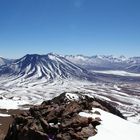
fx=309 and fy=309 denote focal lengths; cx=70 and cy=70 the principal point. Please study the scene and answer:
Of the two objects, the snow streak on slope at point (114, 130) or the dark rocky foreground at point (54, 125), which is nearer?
the snow streak on slope at point (114, 130)

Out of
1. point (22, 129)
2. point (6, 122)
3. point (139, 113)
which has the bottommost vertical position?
point (139, 113)

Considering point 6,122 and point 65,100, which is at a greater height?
point 65,100

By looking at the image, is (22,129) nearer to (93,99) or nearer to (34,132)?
(34,132)

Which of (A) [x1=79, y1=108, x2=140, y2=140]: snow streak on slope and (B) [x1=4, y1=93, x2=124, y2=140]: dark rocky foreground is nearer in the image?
(A) [x1=79, y1=108, x2=140, y2=140]: snow streak on slope

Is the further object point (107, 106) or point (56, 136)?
point (107, 106)

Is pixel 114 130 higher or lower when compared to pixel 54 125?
lower

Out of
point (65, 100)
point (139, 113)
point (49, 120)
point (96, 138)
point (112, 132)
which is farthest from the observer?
point (139, 113)

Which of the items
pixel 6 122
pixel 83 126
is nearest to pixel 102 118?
pixel 83 126

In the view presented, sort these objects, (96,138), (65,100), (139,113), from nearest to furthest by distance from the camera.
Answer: (96,138) < (65,100) < (139,113)
